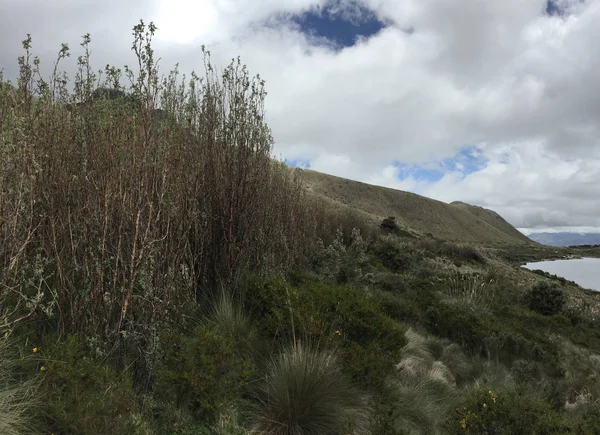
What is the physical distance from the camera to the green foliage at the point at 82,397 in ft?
8.11

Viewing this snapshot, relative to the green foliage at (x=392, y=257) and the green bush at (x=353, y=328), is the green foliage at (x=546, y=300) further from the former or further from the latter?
the green bush at (x=353, y=328)

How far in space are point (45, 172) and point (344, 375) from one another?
3696 mm

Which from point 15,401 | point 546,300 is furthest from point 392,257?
point 15,401

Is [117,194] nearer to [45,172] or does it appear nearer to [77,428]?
[45,172]

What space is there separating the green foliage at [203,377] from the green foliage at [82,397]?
1.33 feet

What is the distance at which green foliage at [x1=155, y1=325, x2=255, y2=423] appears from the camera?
3270 millimetres

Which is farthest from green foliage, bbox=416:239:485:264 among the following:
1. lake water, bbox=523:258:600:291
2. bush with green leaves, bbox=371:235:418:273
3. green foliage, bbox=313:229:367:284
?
green foliage, bbox=313:229:367:284

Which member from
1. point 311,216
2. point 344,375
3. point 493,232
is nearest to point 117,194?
point 344,375

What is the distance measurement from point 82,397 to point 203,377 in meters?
0.97

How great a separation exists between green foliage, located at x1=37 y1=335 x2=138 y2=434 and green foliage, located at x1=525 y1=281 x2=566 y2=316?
1417 centimetres

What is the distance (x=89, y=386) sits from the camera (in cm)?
274

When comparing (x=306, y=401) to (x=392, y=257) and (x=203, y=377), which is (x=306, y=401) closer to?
(x=203, y=377)

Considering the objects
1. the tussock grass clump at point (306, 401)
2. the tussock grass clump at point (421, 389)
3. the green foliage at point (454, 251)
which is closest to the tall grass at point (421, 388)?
the tussock grass clump at point (421, 389)

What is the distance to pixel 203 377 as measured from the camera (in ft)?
10.9
